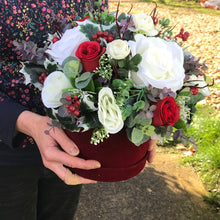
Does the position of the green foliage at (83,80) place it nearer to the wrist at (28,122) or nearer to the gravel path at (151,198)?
the wrist at (28,122)

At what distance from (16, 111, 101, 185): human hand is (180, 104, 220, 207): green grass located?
2169 millimetres

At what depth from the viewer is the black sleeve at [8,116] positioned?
4.44 feet

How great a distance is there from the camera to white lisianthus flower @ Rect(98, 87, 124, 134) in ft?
3.30

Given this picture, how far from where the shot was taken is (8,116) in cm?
135

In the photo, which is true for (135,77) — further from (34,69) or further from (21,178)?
(21,178)

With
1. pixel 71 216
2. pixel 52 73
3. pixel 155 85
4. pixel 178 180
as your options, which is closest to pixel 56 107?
→ pixel 52 73

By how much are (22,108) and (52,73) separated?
40 cm

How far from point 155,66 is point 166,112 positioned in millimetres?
172

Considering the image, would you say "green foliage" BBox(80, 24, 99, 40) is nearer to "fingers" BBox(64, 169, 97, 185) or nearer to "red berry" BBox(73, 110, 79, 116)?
"red berry" BBox(73, 110, 79, 116)

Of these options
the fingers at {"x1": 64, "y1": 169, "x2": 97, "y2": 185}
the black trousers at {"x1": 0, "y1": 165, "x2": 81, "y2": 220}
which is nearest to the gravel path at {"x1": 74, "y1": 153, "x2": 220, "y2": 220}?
the black trousers at {"x1": 0, "y1": 165, "x2": 81, "y2": 220}

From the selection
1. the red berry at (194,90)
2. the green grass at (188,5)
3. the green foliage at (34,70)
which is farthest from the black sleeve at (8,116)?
the green grass at (188,5)

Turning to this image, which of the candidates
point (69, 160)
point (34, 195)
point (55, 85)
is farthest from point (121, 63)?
point (34, 195)

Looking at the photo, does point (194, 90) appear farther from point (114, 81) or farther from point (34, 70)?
point (34, 70)

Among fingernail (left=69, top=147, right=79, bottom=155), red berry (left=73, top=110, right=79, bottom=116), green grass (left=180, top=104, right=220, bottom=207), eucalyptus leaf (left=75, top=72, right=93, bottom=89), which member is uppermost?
eucalyptus leaf (left=75, top=72, right=93, bottom=89)
